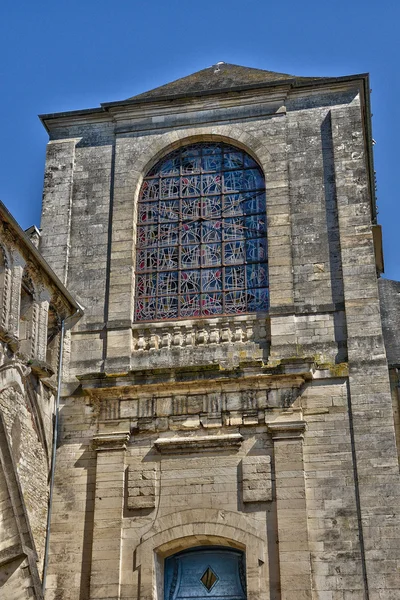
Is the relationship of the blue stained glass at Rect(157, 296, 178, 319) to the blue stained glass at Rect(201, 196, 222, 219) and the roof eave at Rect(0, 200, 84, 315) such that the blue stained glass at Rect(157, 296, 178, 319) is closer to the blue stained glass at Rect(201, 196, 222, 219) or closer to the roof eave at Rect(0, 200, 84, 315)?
the roof eave at Rect(0, 200, 84, 315)

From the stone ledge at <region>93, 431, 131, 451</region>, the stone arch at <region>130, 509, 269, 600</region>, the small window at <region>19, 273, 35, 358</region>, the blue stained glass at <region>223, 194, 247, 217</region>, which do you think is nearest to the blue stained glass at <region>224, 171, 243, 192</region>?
the blue stained glass at <region>223, 194, 247, 217</region>

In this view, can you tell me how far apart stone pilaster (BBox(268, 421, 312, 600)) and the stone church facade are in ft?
0.08

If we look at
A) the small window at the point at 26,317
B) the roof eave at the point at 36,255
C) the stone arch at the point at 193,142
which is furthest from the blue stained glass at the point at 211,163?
the small window at the point at 26,317

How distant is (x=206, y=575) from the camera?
11.1 meters

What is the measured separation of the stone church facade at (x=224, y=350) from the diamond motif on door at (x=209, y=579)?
23mm

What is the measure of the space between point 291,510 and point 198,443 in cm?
141

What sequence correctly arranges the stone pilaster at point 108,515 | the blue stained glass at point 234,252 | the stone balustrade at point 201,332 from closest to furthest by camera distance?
the stone pilaster at point 108,515 < the stone balustrade at point 201,332 < the blue stained glass at point 234,252

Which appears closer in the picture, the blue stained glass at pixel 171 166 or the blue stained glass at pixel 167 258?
the blue stained glass at pixel 167 258

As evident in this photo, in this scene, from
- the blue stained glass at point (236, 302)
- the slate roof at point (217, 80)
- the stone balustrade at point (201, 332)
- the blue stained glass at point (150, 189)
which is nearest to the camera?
the stone balustrade at point (201, 332)

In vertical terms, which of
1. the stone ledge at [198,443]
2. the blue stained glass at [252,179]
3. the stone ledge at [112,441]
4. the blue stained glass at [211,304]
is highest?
the blue stained glass at [252,179]

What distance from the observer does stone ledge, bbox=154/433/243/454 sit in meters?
11.2

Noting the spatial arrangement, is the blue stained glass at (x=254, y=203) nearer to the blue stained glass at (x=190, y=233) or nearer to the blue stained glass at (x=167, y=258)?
the blue stained glass at (x=190, y=233)

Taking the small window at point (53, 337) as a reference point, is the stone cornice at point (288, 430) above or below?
below

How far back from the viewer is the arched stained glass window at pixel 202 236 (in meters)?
12.5
